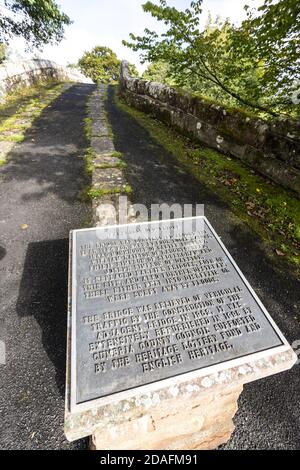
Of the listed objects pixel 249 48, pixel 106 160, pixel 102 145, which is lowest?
pixel 106 160

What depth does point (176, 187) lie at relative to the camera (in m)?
4.47

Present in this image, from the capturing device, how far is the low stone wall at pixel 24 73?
338 inches

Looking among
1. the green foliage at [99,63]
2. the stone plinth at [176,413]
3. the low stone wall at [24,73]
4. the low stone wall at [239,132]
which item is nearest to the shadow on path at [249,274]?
the stone plinth at [176,413]

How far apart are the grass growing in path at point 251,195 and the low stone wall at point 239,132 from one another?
0.20 m

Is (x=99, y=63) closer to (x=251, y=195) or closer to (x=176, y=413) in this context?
(x=251, y=195)

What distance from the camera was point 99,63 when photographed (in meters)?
36.0

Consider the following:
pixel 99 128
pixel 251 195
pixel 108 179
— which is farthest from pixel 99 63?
pixel 251 195

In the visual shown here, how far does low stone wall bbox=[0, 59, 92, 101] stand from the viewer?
8594 millimetres

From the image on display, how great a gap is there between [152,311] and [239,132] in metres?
4.84

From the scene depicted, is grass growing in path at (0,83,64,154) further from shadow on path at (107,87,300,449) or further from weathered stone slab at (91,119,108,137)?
shadow on path at (107,87,300,449)

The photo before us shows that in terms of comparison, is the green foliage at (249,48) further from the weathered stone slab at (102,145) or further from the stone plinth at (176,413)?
the stone plinth at (176,413)

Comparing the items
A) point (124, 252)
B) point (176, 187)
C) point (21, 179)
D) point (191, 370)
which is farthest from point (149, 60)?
point (191, 370)

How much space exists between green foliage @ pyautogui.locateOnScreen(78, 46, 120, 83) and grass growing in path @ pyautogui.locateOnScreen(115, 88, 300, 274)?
3865cm

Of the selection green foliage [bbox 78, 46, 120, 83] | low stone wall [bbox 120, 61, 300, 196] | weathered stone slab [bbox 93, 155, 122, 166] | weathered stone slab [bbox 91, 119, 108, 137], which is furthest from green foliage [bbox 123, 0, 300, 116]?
green foliage [bbox 78, 46, 120, 83]
